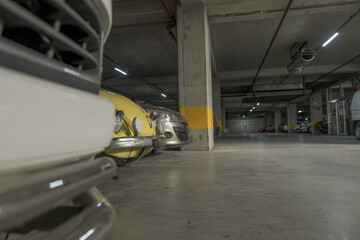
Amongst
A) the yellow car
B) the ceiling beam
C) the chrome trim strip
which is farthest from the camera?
the ceiling beam

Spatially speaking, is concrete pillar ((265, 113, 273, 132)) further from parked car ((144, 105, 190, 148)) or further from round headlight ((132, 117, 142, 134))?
round headlight ((132, 117, 142, 134))

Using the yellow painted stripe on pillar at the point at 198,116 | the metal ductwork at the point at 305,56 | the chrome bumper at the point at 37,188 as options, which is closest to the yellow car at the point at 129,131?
the chrome bumper at the point at 37,188

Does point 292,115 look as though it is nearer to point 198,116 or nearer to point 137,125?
point 198,116

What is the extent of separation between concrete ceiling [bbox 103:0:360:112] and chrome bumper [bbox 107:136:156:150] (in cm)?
488

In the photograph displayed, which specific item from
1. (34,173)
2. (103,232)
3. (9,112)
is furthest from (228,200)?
(9,112)

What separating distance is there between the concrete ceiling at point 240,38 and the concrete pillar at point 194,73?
17.4 inches

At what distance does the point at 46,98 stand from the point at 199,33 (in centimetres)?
558

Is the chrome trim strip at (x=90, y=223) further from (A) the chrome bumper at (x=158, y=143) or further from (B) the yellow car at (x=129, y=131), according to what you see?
(A) the chrome bumper at (x=158, y=143)

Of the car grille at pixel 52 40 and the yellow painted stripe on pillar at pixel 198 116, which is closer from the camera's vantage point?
the car grille at pixel 52 40

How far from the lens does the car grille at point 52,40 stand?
1.82ft

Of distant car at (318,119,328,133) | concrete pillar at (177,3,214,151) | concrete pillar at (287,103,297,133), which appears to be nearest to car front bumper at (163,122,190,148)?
concrete pillar at (177,3,214,151)

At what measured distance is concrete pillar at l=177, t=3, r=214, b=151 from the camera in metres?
5.50

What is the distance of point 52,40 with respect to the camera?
2.33 ft

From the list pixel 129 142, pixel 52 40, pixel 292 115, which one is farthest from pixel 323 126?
pixel 52 40
